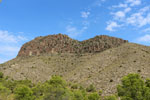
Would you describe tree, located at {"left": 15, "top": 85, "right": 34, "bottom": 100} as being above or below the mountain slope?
below

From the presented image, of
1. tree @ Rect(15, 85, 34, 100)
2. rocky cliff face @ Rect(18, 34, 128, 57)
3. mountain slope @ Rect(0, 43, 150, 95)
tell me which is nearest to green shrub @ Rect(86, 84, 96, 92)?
mountain slope @ Rect(0, 43, 150, 95)

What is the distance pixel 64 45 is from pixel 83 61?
77.8 ft

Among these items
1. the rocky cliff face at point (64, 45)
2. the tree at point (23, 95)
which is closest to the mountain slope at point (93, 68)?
the rocky cliff face at point (64, 45)

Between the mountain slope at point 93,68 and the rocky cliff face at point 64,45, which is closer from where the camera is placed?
the mountain slope at point 93,68

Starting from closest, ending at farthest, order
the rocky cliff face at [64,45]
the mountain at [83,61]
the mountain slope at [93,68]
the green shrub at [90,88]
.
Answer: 1. the green shrub at [90,88]
2. the mountain slope at [93,68]
3. the mountain at [83,61]
4. the rocky cliff face at [64,45]

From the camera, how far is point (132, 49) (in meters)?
60.3

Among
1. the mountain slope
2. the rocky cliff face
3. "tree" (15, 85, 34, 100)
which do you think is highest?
the rocky cliff face

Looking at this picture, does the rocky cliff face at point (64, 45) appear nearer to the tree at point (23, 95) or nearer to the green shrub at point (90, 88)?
the green shrub at point (90, 88)

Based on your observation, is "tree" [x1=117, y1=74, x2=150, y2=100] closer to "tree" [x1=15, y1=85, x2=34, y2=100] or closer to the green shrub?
the green shrub

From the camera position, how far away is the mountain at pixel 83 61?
4588 centimetres

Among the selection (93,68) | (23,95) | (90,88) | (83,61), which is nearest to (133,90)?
(90,88)

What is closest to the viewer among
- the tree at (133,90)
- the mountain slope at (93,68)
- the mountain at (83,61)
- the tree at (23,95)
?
the tree at (133,90)

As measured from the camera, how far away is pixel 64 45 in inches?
3383

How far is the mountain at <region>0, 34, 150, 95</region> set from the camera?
45.9 m
